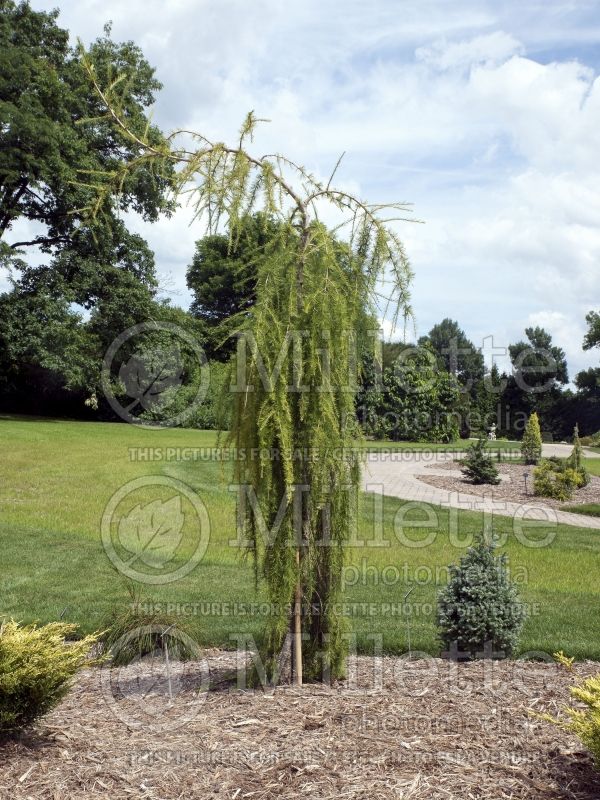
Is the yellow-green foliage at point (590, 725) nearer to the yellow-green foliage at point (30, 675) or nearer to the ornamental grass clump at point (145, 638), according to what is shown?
the yellow-green foliage at point (30, 675)

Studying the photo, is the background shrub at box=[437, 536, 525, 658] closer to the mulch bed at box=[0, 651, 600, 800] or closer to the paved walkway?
the mulch bed at box=[0, 651, 600, 800]

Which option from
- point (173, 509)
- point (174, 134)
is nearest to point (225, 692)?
point (174, 134)

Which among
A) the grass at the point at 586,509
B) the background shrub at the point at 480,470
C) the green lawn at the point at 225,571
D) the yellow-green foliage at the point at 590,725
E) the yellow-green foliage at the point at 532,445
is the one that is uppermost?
the yellow-green foliage at the point at 532,445

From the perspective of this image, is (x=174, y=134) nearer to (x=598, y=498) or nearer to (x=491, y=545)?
(x=491, y=545)

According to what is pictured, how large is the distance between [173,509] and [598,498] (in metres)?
8.52

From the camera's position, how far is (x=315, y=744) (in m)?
3.30

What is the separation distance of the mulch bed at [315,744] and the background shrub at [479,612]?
0.35 m

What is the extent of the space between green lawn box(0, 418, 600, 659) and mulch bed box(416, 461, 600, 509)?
243cm

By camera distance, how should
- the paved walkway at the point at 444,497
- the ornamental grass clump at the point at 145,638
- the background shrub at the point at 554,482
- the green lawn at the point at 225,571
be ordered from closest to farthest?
the ornamental grass clump at the point at 145,638, the green lawn at the point at 225,571, the paved walkway at the point at 444,497, the background shrub at the point at 554,482

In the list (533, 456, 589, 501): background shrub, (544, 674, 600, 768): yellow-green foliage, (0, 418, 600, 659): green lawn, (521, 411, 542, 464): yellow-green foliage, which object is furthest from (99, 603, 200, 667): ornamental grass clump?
(521, 411, 542, 464): yellow-green foliage

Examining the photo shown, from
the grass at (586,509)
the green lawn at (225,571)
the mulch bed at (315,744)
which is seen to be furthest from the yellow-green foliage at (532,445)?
the mulch bed at (315,744)

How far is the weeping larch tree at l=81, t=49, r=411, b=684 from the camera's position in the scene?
157 inches

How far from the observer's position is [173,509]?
11.4m

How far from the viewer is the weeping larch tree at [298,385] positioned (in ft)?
13.1
